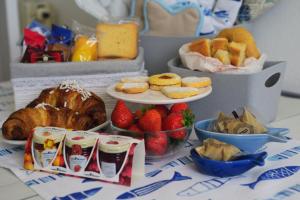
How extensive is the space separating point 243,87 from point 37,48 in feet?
1.41

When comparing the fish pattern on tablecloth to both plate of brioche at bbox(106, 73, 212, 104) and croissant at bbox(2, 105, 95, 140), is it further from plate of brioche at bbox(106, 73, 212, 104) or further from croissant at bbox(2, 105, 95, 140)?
croissant at bbox(2, 105, 95, 140)

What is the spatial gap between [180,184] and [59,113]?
0.26m

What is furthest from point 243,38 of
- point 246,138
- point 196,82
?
point 246,138

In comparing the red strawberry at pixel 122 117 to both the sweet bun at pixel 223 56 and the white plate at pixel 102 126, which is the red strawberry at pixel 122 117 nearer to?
the white plate at pixel 102 126

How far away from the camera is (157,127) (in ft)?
2.21

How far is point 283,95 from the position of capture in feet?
3.60

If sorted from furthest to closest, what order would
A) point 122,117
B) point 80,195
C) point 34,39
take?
point 34,39, point 122,117, point 80,195

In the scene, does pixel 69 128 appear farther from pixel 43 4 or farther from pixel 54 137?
pixel 43 4

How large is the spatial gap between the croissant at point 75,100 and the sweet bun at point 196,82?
0.52ft

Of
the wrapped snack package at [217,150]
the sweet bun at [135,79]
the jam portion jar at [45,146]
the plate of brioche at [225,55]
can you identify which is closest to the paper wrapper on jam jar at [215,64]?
the plate of brioche at [225,55]

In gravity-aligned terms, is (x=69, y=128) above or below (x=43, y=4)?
below

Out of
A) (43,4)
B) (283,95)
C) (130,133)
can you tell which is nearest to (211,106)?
(130,133)

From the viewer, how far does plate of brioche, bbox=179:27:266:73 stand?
82 cm

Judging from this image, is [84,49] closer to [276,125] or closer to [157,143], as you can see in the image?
[157,143]
